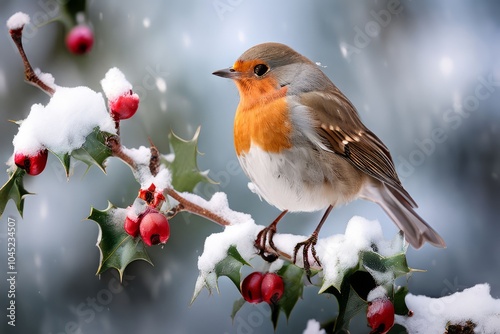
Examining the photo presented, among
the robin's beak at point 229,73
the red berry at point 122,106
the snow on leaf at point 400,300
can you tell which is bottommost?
the snow on leaf at point 400,300

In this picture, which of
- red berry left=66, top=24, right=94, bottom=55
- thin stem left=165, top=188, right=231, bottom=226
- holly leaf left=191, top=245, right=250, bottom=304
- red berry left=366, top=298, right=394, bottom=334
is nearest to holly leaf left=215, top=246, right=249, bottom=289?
holly leaf left=191, top=245, right=250, bottom=304

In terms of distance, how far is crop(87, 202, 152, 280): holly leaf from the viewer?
110 cm

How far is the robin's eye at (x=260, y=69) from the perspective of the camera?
1.31 metres

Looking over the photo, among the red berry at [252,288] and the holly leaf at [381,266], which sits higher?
the holly leaf at [381,266]

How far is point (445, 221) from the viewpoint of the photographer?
1.81 metres

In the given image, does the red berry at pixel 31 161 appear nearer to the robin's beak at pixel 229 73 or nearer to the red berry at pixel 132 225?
the red berry at pixel 132 225

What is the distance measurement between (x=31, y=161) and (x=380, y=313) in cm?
61

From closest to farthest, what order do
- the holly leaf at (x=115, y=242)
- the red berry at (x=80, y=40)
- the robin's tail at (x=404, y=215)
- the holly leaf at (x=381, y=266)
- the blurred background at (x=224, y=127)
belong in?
the holly leaf at (x=381, y=266) → the holly leaf at (x=115, y=242) → the robin's tail at (x=404, y=215) → the red berry at (x=80, y=40) → the blurred background at (x=224, y=127)

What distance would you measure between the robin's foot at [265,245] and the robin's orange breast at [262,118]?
178mm

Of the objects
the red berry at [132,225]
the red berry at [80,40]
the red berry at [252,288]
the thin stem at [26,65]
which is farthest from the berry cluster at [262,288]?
the red berry at [80,40]

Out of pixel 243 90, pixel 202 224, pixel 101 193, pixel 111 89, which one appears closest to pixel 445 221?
pixel 202 224

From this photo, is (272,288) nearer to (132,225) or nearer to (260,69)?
(132,225)

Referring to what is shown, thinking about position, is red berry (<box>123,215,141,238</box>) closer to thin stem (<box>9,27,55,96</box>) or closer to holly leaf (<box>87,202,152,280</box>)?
holly leaf (<box>87,202,152,280</box>)

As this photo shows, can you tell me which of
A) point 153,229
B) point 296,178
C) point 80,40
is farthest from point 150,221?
point 80,40
